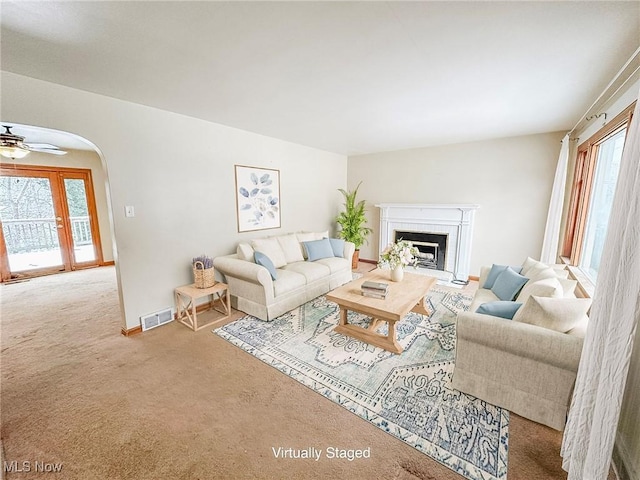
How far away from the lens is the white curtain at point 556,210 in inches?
136

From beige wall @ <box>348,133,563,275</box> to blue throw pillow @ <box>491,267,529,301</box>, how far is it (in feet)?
6.47

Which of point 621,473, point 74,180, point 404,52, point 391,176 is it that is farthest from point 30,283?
point 621,473

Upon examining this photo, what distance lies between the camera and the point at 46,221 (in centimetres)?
500

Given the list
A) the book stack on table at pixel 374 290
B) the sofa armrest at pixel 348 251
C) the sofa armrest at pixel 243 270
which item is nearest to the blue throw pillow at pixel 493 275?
the book stack on table at pixel 374 290

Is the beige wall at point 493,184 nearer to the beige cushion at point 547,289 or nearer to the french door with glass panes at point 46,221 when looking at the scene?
the beige cushion at point 547,289

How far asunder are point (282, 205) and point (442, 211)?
2988 mm

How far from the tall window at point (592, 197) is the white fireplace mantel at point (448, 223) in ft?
4.14

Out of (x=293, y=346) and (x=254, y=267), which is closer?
(x=293, y=346)

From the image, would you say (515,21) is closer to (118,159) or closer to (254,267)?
(254,267)

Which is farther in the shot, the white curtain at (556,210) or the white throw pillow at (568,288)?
the white curtain at (556,210)

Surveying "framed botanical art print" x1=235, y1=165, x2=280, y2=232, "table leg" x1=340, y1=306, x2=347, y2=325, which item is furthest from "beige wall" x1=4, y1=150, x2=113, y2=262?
"table leg" x1=340, y1=306, x2=347, y2=325

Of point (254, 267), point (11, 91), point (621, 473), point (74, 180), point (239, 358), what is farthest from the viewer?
point (74, 180)

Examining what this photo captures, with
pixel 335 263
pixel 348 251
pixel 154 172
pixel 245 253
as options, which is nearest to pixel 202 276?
pixel 245 253

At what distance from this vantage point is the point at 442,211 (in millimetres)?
4715
